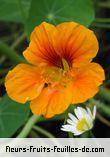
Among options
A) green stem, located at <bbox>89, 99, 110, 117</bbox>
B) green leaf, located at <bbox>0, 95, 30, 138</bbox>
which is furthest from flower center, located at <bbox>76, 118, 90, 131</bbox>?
green stem, located at <bbox>89, 99, 110, 117</bbox>

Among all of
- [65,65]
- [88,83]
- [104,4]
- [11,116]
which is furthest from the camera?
[104,4]

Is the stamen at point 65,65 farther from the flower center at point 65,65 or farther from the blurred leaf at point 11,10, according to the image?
the blurred leaf at point 11,10

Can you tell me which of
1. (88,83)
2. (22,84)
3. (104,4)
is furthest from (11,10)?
(88,83)

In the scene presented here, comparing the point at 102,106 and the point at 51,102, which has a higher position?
the point at 102,106

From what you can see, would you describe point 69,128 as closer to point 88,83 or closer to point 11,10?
point 88,83

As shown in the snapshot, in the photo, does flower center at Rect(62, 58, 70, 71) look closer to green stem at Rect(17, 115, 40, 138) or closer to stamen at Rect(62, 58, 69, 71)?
stamen at Rect(62, 58, 69, 71)

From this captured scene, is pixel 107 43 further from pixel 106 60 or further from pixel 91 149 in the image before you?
pixel 91 149
